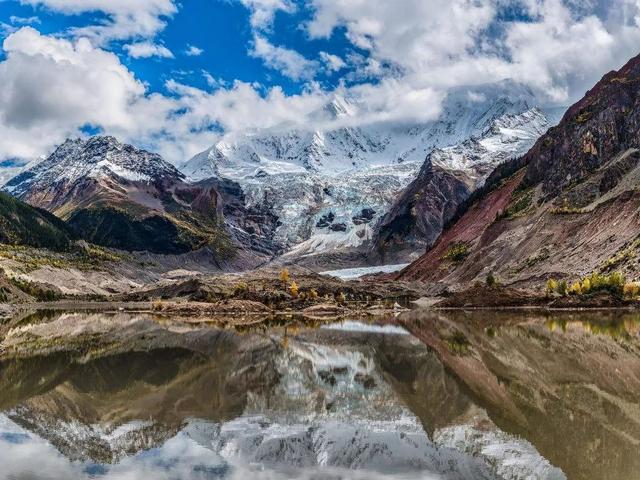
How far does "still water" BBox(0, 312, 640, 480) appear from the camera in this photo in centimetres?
1962

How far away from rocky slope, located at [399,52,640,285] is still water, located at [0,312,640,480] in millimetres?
66988

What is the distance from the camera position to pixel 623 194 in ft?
410

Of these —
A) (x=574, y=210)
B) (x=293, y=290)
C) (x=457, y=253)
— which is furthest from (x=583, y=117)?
(x=293, y=290)

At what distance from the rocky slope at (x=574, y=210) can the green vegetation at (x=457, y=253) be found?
1.36ft

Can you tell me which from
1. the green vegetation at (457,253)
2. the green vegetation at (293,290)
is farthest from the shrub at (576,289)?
the green vegetation at (457,253)

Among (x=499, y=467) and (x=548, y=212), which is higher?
(x=548, y=212)

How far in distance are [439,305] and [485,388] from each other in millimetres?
97293

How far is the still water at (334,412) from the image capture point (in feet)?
64.4

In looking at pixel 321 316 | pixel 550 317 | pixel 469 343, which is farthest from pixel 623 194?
pixel 469 343

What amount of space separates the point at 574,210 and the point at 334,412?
406 feet

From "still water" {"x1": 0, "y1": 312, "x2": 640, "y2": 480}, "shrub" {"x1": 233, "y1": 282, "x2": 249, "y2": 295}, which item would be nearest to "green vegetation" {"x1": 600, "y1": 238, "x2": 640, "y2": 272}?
"still water" {"x1": 0, "y1": 312, "x2": 640, "y2": 480}

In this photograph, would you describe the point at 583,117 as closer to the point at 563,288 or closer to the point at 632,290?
the point at 563,288

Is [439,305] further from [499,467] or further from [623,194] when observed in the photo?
[499,467]

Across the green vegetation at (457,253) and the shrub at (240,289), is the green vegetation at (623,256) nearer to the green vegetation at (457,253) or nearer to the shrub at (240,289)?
the green vegetation at (457,253)
